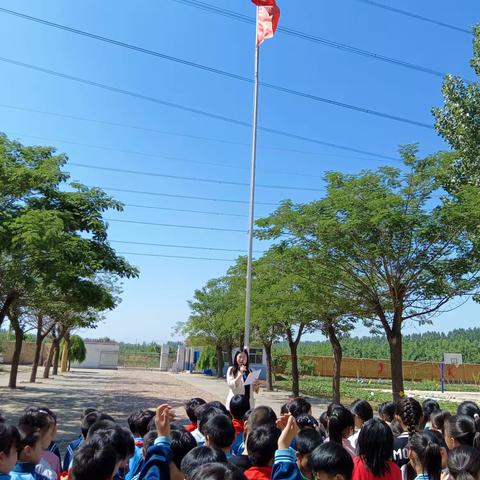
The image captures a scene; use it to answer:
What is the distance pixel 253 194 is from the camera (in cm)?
1226

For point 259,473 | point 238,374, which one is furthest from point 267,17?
point 259,473

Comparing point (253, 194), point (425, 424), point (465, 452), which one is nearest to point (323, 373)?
point (253, 194)

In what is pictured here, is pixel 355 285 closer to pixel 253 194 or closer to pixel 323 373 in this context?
pixel 253 194

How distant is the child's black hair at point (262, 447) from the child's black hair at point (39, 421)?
1494mm

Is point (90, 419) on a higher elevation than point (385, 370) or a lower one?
lower

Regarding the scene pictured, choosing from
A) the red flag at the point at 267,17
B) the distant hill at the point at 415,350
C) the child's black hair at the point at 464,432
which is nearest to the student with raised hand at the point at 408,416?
the child's black hair at the point at 464,432

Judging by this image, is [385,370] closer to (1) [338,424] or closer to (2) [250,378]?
(2) [250,378]

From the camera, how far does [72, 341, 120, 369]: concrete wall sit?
51406mm

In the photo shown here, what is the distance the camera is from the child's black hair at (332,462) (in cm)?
300

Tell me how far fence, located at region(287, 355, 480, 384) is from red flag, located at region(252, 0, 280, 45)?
124ft

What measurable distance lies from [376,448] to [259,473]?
912mm

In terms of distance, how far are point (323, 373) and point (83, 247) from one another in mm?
38523

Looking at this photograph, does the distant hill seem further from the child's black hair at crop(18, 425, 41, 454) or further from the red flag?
the child's black hair at crop(18, 425, 41, 454)

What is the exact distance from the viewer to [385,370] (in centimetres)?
4859
